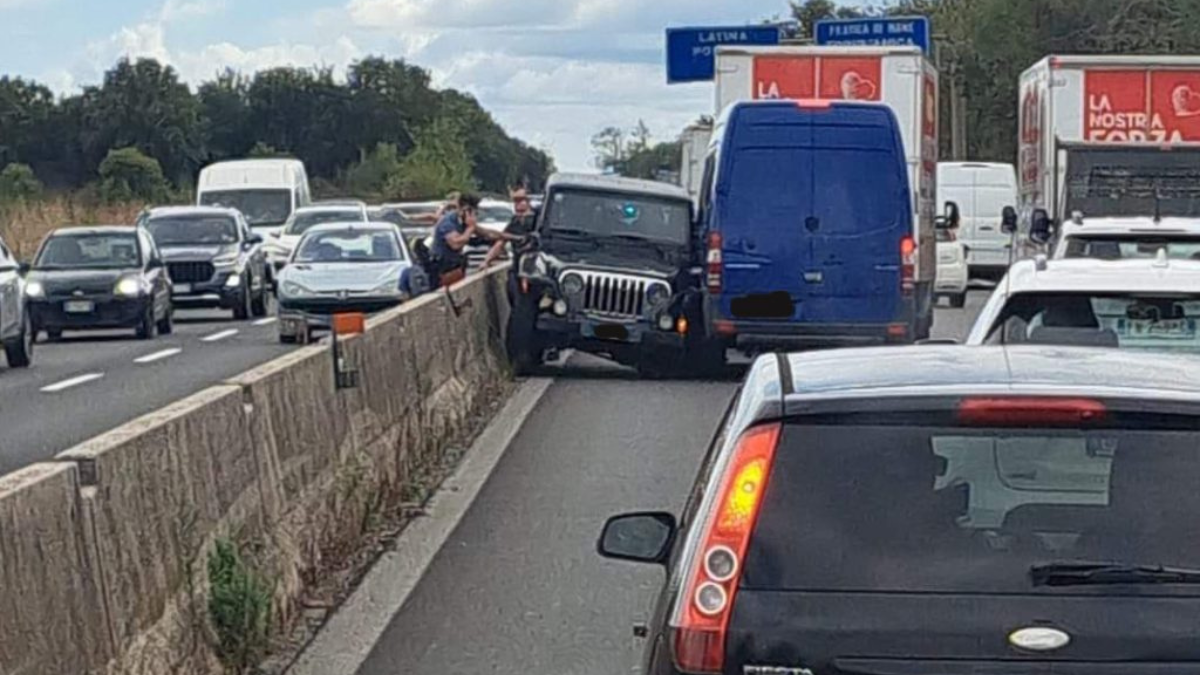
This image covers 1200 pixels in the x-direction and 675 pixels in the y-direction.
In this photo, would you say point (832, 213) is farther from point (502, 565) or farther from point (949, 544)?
point (949, 544)

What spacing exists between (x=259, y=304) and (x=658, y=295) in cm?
1591

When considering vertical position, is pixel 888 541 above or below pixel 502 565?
above

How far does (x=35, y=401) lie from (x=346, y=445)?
A: 10.2 meters

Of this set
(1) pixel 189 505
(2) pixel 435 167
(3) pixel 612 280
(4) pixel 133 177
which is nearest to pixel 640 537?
(1) pixel 189 505

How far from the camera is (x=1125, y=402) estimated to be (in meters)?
4.64

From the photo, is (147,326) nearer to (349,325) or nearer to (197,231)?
(197,231)

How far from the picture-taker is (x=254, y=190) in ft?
159

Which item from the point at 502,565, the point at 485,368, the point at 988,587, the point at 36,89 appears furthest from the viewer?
the point at 36,89

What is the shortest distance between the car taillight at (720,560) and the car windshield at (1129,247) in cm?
938

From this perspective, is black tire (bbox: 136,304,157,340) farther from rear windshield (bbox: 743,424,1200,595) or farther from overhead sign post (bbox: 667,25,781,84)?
rear windshield (bbox: 743,424,1200,595)

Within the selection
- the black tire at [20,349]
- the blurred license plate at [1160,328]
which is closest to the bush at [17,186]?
the black tire at [20,349]

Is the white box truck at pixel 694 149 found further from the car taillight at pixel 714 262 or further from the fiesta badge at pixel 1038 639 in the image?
the fiesta badge at pixel 1038 639

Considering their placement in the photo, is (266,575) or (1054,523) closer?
(1054,523)

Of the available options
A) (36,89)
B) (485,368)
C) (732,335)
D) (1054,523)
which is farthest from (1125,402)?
(36,89)
